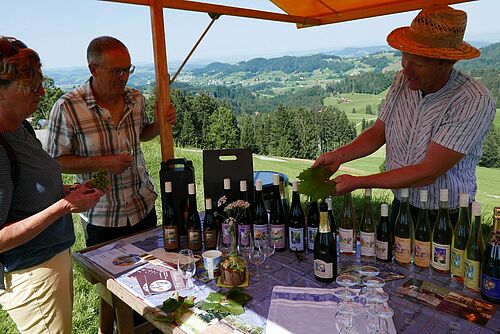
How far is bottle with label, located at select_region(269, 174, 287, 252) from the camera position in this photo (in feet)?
5.42

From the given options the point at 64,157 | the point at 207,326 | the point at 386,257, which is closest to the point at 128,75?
the point at 64,157

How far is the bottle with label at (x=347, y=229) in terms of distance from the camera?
60.9 inches

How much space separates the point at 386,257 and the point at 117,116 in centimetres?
161

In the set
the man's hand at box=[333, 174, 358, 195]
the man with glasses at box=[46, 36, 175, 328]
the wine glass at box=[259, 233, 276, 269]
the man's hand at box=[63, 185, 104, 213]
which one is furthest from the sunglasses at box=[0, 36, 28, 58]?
the man's hand at box=[333, 174, 358, 195]

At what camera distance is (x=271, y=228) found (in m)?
1.68

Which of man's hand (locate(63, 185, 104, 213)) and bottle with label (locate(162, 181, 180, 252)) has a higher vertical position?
man's hand (locate(63, 185, 104, 213))

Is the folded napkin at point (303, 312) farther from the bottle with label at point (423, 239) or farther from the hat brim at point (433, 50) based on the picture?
the hat brim at point (433, 50)

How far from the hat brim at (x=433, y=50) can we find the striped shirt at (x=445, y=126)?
0.11m

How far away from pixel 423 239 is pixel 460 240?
0.13 m

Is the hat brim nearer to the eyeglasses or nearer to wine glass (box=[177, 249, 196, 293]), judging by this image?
wine glass (box=[177, 249, 196, 293])

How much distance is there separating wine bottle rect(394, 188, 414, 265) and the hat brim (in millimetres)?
590

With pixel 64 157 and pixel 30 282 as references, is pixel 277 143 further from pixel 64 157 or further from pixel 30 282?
pixel 30 282

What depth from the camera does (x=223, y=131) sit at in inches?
219

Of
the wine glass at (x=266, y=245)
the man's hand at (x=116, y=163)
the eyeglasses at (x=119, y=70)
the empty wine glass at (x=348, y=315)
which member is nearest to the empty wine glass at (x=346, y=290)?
the empty wine glass at (x=348, y=315)
